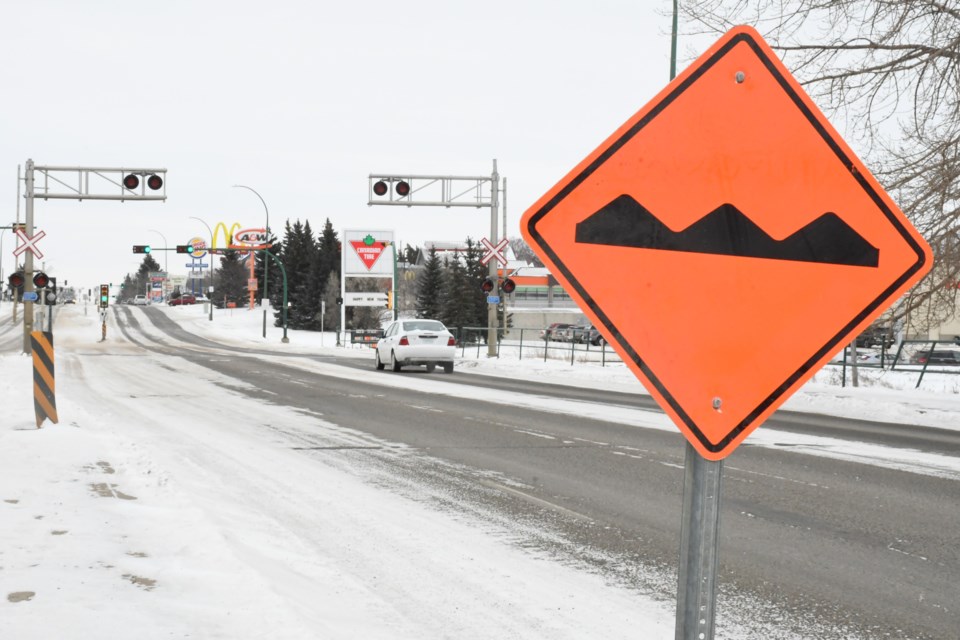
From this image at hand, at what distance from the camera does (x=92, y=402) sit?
18109 mm

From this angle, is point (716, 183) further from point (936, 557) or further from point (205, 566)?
point (936, 557)

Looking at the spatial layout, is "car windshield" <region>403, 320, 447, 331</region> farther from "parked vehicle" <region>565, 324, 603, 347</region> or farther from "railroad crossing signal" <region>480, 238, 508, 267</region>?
"parked vehicle" <region>565, 324, 603, 347</region>

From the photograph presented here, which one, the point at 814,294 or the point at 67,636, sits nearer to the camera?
the point at 814,294

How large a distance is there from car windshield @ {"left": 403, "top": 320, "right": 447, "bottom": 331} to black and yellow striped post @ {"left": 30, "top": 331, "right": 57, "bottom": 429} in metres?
18.9

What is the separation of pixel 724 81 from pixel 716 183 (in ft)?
0.87

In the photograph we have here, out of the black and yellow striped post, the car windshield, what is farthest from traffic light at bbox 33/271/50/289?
the black and yellow striped post

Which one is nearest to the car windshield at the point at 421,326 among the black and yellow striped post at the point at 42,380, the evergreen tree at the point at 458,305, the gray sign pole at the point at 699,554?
the black and yellow striped post at the point at 42,380

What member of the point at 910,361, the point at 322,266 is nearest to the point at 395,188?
the point at 910,361

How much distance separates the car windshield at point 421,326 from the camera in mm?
31661

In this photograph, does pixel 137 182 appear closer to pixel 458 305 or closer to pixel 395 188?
pixel 395 188

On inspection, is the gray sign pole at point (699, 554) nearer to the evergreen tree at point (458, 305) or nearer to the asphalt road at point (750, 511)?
the asphalt road at point (750, 511)

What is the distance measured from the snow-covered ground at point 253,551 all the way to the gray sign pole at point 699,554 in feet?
8.67

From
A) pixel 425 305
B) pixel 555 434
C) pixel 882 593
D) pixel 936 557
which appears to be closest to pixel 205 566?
pixel 882 593

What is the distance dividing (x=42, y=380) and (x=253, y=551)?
7085 mm
